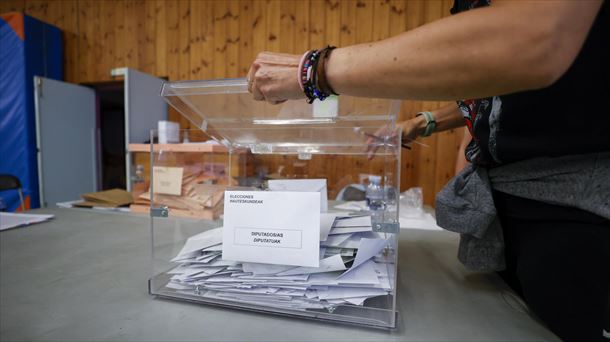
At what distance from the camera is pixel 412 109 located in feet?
8.22

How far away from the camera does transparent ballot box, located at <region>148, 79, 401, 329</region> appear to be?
0.45m

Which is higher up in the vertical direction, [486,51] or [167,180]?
[486,51]

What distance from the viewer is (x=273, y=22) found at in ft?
9.07

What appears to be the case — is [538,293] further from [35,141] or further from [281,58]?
[35,141]

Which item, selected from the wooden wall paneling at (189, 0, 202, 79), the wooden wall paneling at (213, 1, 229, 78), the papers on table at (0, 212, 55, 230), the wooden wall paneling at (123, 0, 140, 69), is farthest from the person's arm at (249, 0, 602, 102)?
the wooden wall paneling at (123, 0, 140, 69)

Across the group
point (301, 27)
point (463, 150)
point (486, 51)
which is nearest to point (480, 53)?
point (486, 51)

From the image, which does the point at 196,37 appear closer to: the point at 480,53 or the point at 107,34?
the point at 107,34

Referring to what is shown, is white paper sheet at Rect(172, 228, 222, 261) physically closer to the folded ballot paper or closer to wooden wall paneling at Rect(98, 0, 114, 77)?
the folded ballot paper

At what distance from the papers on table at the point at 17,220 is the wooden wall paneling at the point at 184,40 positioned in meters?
2.15

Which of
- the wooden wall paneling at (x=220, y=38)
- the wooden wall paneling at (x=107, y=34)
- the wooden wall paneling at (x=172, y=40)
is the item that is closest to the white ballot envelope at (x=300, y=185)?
the wooden wall paneling at (x=220, y=38)

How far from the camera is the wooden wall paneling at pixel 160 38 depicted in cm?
301

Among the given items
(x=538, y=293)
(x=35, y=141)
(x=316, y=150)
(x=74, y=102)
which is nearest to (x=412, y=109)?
(x=316, y=150)

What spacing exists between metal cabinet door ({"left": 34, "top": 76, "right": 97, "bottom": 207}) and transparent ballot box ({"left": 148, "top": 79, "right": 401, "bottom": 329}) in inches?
121

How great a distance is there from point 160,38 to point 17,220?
2.60 m
